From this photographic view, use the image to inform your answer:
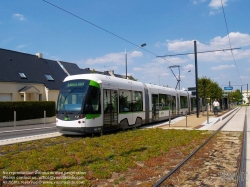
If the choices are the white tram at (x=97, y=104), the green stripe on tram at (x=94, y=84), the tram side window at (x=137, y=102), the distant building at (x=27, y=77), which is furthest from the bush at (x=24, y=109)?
the green stripe on tram at (x=94, y=84)

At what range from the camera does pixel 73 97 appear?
40.3 ft

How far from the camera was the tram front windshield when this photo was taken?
470 inches

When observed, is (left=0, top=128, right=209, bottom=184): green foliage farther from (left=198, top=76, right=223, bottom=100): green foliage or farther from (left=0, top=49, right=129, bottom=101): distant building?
(left=198, top=76, right=223, bottom=100): green foliage

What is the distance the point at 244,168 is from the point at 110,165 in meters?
3.42

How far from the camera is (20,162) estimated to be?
6.94 m

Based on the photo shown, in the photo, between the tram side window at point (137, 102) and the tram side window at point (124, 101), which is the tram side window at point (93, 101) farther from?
the tram side window at point (137, 102)

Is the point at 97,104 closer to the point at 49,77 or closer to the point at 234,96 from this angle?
the point at 49,77

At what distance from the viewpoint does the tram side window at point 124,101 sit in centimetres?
1432

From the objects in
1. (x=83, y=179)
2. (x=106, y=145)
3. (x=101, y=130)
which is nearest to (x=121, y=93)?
(x=101, y=130)

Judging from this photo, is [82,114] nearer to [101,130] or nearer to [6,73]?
[101,130]

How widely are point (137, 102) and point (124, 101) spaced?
6.37 ft

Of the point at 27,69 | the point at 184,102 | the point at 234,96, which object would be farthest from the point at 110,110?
the point at 234,96

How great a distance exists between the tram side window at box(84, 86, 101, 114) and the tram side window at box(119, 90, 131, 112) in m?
2.19

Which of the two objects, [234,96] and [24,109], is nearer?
[24,109]
